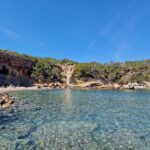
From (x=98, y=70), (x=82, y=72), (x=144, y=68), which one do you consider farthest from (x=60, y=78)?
(x=144, y=68)

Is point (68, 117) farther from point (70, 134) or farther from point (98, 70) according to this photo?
point (98, 70)

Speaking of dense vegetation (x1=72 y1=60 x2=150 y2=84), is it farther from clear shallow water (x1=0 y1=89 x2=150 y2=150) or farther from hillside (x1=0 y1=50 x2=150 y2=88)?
clear shallow water (x1=0 y1=89 x2=150 y2=150)

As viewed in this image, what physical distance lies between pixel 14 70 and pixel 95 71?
121ft

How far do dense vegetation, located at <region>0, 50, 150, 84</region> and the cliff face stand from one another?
596cm

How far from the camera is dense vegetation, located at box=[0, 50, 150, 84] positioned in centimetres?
9338

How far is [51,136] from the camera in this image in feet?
49.9

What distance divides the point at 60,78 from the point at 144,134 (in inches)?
3348

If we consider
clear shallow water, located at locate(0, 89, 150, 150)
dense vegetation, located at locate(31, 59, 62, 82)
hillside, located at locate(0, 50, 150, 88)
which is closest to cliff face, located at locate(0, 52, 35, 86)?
hillside, located at locate(0, 50, 150, 88)

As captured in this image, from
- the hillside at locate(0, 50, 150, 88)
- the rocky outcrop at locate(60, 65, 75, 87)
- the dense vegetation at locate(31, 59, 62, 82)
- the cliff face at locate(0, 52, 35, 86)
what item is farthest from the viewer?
the rocky outcrop at locate(60, 65, 75, 87)

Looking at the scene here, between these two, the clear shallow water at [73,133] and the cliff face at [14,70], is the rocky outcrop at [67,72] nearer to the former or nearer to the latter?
the cliff face at [14,70]

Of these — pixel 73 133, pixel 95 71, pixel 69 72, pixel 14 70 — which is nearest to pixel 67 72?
pixel 69 72

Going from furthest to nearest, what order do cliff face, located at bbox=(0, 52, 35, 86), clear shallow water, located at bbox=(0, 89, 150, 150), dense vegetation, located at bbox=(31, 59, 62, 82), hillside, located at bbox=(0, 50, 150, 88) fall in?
dense vegetation, located at bbox=(31, 59, 62, 82), hillside, located at bbox=(0, 50, 150, 88), cliff face, located at bbox=(0, 52, 35, 86), clear shallow water, located at bbox=(0, 89, 150, 150)

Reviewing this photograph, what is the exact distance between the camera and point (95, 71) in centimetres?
10000

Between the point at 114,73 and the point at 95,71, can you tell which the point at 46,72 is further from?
the point at 114,73
